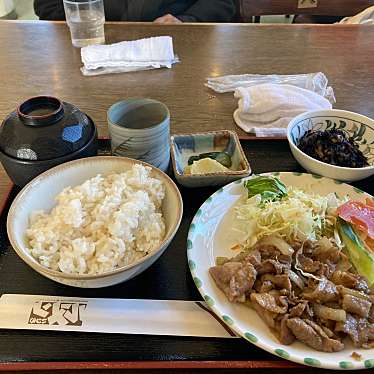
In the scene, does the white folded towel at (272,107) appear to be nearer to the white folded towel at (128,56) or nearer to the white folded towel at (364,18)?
the white folded towel at (128,56)

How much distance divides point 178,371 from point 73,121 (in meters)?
0.65

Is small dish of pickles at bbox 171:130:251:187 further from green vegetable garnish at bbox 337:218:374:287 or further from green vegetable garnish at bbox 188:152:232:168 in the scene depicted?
green vegetable garnish at bbox 337:218:374:287

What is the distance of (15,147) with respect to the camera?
106cm

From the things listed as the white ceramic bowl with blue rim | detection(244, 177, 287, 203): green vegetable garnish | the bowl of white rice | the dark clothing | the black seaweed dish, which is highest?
the black seaweed dish

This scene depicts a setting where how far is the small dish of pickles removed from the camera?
119 centimetres

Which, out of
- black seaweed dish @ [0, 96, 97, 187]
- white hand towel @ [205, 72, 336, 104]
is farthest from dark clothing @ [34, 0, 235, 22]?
black seaweed dish @ [0, 96, 97, 187]

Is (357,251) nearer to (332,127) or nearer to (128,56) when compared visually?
(332,127)

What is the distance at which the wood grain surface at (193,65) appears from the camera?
5.44 ft

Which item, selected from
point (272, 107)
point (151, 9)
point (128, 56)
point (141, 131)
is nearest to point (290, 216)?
point (141, 131)

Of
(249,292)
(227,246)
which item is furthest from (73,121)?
(249,292)

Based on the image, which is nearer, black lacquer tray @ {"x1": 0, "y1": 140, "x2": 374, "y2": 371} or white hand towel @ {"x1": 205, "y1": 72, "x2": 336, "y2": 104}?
black lacquer tray @ {"x1": 0, "y1": 140, "x2": 374, "y2": 371}

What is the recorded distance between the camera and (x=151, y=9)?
2594 mm

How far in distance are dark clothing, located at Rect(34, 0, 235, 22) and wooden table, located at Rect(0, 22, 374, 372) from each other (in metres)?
0.45

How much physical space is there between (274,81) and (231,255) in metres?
0.97
